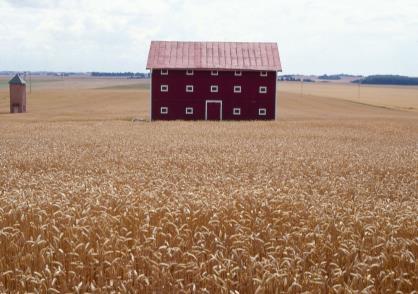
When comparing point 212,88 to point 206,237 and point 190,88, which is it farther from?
point 206,237

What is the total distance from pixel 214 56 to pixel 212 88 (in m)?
3.31

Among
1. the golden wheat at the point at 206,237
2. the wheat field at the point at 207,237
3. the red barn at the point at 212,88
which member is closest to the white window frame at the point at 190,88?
the red barn at the point at 212,88

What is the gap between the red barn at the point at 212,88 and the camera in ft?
172

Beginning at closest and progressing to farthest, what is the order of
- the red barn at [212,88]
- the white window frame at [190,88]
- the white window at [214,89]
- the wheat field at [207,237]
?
1. the wheat field at [207,237]
2. the red barn at [212,88]
3. the white window frame at [190,88]
4. the white window at [214,89]

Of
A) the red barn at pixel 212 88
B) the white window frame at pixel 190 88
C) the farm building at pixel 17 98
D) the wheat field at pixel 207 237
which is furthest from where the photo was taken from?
the farm building at pixel 17 98

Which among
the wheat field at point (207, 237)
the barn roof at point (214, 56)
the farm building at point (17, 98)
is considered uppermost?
the barn roof at point (214, 56)

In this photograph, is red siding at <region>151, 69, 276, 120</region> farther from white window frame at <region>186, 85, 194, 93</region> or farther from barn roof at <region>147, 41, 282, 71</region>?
barn roof at <region>147, 41, 282, 71</region>

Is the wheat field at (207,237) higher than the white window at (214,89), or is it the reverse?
the white window at (214,89)

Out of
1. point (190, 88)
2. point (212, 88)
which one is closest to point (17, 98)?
point (190, 88)

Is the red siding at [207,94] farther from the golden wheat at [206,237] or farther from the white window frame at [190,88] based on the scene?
the golden wheat at [206,237]

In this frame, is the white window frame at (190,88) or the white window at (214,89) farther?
the white window at (214,89)

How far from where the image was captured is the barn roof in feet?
172

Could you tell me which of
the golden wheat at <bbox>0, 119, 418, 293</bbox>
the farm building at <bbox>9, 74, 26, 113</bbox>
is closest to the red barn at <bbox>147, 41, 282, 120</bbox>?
→ the farm building at <bbox>9, 74, 26, 113</bbox>

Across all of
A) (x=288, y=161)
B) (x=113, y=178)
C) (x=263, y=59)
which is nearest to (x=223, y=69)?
(x=263, y=59)
